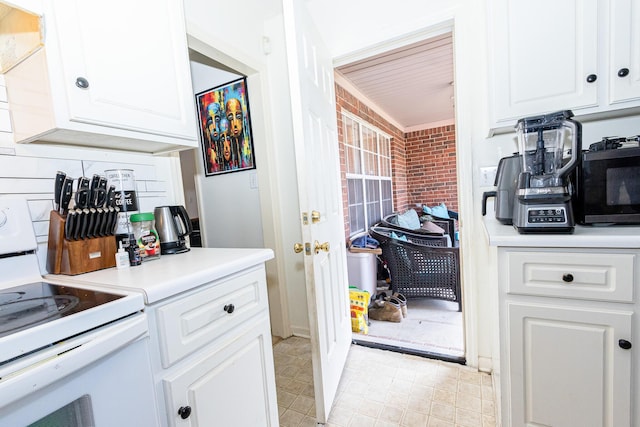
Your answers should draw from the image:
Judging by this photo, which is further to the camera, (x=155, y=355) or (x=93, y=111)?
(x=93, y=111)

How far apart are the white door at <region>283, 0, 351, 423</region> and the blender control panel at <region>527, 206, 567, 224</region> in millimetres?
822

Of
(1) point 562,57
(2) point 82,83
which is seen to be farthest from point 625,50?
(2) point 82,83

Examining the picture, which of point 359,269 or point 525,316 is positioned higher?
point 525,316

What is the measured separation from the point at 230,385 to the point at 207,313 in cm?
27

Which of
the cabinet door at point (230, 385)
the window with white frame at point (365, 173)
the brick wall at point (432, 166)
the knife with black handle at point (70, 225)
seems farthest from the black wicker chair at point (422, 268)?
the brick wall at point (432, 166)

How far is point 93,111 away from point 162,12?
1.72ft

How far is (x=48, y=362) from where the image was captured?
0.47m

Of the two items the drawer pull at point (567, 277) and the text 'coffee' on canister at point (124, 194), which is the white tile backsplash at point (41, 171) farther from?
the drawer pull at point (567, 277)

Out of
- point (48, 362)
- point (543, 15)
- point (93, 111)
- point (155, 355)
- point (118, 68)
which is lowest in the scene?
point (155, 355)

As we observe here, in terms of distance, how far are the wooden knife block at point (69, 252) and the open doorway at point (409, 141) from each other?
1746 millimetres

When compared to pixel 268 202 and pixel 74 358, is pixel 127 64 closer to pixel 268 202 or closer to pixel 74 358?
pixel 74 358

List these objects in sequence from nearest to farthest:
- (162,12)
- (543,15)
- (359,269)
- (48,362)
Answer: (48,362) < (162,12) < (543,15) < (359,269)

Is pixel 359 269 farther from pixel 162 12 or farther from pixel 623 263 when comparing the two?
pixel 162 12

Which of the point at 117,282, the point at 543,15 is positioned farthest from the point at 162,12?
the point at 543,15
